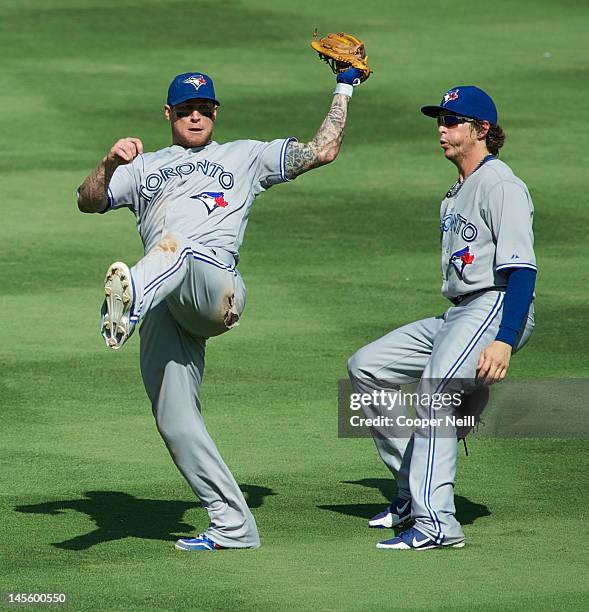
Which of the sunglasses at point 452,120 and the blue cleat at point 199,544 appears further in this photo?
the sunglasses at point 452,120

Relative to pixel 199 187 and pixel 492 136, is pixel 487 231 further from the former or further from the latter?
pixel 199 187

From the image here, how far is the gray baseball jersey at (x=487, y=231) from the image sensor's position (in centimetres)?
699

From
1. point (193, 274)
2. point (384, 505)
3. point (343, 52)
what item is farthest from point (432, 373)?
point (343, 52)

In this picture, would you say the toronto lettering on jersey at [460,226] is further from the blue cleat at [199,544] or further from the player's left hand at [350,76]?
the blue cleat at [199,544]

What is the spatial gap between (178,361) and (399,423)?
1.16 metres

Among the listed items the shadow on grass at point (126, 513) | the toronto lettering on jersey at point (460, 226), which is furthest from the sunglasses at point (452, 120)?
the shadow on grass at point (126, 513)

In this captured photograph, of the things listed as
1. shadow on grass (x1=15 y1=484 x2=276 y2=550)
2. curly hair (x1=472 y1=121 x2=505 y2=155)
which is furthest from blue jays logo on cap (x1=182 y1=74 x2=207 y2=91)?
shadow on grass (x1=15 y1=484 x2=276 y2=550)

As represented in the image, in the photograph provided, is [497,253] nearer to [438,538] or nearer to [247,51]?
[438,538]

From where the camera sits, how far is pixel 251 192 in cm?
738

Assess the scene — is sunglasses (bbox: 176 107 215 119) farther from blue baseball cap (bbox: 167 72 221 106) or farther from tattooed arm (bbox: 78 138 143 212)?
tattooed arm (bbox: 78 138 143 212)

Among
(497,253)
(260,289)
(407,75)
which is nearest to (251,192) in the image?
(497,253)

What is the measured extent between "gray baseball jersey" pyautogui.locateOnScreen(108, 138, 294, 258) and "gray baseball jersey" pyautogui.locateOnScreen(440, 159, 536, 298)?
2.86 ft

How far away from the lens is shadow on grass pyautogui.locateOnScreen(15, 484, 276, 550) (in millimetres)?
7176

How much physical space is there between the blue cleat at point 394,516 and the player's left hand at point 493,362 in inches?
34.9
